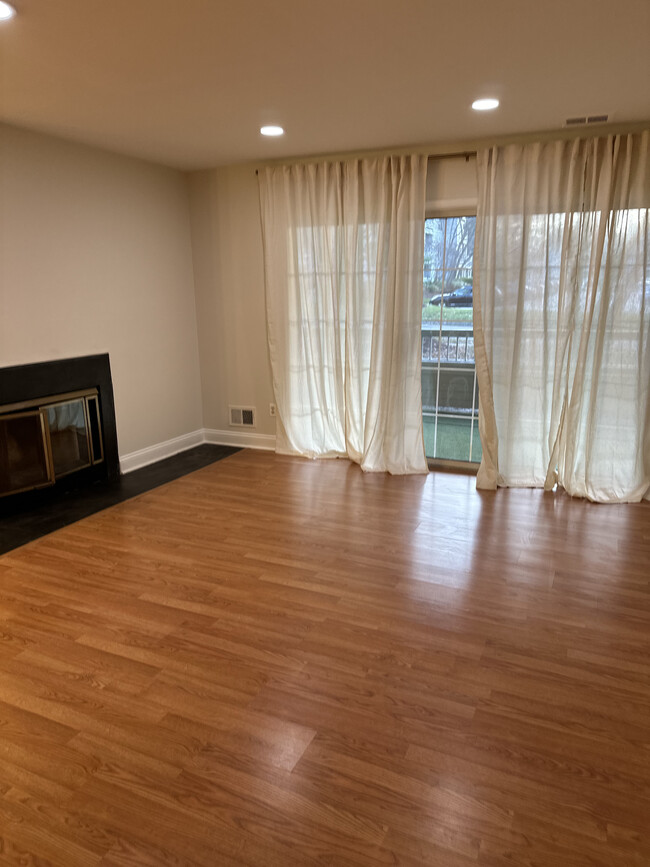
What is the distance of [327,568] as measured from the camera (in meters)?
3.00

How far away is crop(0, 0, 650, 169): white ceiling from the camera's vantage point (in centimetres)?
213

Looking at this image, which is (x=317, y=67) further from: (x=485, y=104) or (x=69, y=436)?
(x=69, y=436)

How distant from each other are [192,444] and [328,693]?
12.2 ft

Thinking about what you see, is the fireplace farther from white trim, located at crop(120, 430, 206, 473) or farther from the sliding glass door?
the sliding glass door

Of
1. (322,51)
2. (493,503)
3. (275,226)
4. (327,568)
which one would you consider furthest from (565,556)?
(275,226)

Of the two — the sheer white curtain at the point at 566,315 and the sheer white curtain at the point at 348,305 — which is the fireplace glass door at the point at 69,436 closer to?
the sheer white curtain at the point at 348,305

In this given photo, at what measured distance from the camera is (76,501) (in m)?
4.02

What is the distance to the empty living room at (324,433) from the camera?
1.69 m

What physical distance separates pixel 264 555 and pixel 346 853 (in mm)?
1777

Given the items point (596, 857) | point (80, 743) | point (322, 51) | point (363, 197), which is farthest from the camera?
point (363, 197)

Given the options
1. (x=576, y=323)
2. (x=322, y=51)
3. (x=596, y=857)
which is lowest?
(x=596, y=857)

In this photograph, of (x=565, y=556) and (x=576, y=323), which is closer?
(x=565, y=556)

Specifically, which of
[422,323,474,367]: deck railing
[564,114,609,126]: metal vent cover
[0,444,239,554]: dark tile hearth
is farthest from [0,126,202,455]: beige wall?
[564,114,609,126]: metal vent cover

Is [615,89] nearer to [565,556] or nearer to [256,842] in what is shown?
[565,556]
